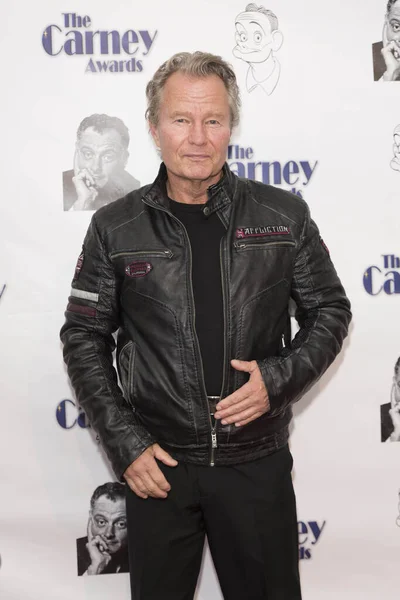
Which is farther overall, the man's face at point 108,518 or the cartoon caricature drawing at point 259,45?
the man's face at point 108,518

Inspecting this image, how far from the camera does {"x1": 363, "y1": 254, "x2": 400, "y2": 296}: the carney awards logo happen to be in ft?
7.47

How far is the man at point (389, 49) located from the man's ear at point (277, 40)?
0.33m

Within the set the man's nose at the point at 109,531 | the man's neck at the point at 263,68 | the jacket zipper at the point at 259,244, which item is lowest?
the man's nose at the point at 109,531

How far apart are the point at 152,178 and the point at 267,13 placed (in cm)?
68

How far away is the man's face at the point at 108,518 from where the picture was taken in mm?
2285

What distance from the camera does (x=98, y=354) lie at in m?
1.73

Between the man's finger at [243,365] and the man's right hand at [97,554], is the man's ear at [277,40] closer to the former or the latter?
the man's finger at [243,365]

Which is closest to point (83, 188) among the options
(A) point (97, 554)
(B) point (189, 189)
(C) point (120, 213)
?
(C) point (120, 213)

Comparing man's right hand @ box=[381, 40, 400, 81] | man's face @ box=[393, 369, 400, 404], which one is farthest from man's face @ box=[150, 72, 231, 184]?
man's face @ box=[393, 369, 400, 404]

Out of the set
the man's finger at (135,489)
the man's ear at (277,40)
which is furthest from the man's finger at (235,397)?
the man's ear at (277,40)

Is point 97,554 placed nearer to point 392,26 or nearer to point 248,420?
point 248,420

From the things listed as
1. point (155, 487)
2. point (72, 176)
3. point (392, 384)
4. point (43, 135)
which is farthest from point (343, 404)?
point (43, 135)

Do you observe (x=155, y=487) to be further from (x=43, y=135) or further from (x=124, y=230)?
(x=43, y=135)

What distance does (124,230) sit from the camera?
5.65 ft
